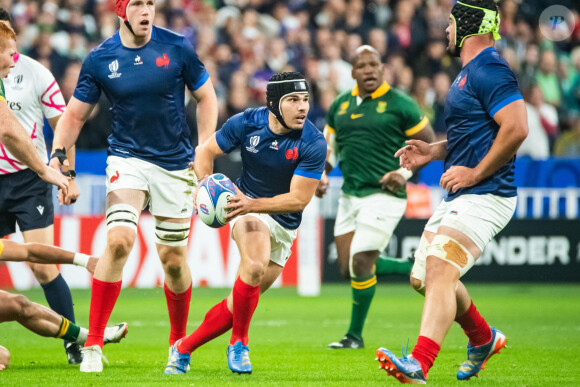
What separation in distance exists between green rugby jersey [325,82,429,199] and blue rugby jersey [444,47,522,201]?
321 cm

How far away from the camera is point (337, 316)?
11.6 meters

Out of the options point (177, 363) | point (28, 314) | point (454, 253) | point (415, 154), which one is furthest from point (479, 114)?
point (28, 314)

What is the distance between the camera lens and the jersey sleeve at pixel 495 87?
19.2 feet

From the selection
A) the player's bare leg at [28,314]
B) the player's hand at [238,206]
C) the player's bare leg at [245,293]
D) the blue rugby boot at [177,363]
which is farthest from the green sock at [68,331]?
the player's hand at [238,206]

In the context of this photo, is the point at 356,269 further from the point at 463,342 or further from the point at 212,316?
the point at 212,316

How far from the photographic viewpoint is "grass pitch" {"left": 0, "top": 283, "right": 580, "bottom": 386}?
6.53m

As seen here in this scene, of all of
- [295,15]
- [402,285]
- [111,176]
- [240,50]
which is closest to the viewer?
[111,176]

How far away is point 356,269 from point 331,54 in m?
9.73

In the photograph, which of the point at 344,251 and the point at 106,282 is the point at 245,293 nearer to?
the point at 106,282

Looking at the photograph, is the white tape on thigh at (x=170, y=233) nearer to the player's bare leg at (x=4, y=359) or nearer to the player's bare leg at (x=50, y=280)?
the player's bare leg at (x=50, y=280)

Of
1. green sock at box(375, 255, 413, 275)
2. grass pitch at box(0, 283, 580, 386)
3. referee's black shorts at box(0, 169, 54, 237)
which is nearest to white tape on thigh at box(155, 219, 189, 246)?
grass pitch at box(0, 283, 580, 386)

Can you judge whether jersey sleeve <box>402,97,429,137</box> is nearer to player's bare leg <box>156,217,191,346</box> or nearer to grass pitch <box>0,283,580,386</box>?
grass pitch <box>0,283,580,386</box>

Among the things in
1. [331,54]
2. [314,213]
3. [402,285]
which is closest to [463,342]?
[314,213]

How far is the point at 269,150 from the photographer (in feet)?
23.2
